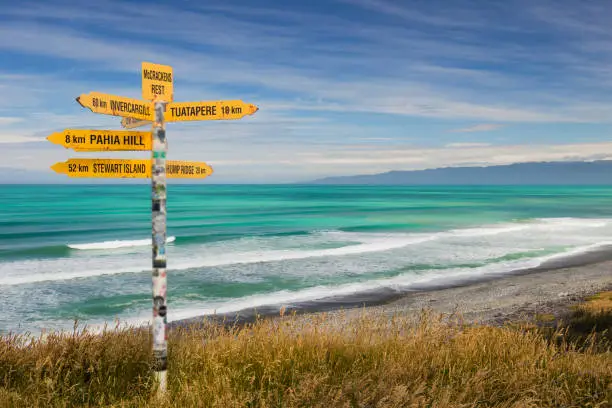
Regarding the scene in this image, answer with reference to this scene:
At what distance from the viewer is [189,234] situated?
35188mm

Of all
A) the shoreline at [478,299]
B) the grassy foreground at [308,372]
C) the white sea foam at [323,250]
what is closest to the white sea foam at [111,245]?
the white sea foam at [323,250]

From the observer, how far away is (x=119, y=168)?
197 inches

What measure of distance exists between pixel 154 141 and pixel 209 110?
1.99 ft

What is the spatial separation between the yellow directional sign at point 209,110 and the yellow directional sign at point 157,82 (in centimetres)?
13

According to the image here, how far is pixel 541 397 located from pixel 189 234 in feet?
104

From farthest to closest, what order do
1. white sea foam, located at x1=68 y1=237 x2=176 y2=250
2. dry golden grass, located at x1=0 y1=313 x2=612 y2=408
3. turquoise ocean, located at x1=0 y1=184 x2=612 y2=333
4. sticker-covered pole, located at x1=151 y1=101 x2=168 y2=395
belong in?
white sea foam, located at x1=68 y1=237 x2=176 y2=250
turquoise ocean, located at x1=0 y1=184 x2=612 y2=333
sticker-covered pole, located at x1=151 y1=101 x2=168 y2=395
dry golden grass, located at x1=0 y1=313 x2=612 y2=408

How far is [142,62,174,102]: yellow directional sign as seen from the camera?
5082 mm

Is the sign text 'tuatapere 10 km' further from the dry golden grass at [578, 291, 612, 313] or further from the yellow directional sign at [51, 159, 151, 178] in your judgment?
the dry golden grass at [578, 291, 612, 313]

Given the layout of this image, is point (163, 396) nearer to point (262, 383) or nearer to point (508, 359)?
point (262, 383)

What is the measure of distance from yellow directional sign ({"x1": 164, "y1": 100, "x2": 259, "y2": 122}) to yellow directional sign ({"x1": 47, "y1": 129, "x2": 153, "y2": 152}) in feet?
1.02

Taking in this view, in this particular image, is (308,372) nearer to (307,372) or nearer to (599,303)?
(307,372)

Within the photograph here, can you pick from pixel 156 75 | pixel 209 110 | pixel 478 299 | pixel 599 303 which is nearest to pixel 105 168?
pixel 156 75

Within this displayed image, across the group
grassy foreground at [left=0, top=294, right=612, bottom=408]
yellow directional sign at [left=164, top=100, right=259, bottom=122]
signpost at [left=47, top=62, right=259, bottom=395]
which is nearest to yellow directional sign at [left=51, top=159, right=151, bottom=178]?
signpost at [left=47, top=62, right=259, bottom=395]

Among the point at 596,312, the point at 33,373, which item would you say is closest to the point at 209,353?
the point at 33,373
